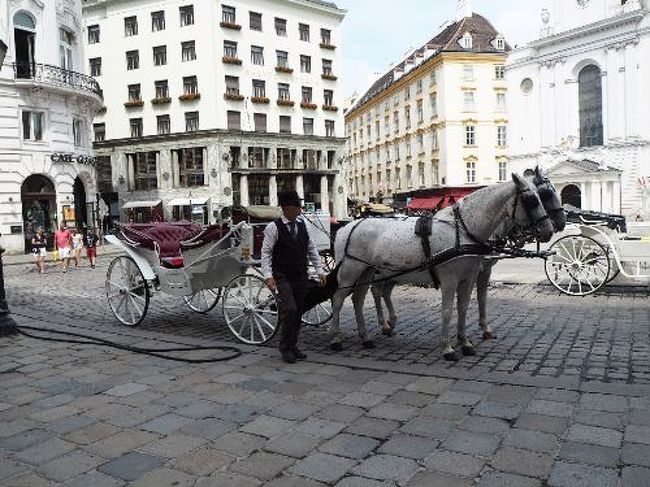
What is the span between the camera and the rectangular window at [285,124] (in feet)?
150

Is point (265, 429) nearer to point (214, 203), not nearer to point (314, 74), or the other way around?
point (214, 203)

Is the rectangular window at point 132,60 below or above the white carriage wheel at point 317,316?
above

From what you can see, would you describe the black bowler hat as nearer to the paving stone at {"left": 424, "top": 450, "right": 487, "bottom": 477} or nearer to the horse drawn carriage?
the paving stone at {"left": 424, "top": 450, "right": 487, "bottom": 477}

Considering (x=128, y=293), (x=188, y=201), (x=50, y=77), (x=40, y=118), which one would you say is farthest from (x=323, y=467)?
(x=188, y=201)

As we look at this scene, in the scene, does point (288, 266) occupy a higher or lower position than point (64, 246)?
higher

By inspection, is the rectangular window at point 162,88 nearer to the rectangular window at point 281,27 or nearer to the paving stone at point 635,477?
the rectangular window at point 281,27

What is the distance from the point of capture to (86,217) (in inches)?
1357

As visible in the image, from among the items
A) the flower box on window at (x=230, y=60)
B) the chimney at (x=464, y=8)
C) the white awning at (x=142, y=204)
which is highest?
the chimney at (x=464, y=8)

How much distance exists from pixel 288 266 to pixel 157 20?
1691 inches

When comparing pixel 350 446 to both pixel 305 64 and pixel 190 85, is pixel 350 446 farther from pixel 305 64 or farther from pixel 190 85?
pixel 305 64

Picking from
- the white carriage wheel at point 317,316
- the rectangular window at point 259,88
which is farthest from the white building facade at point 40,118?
the white carriage wheel at point 317,316

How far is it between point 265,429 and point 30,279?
1527cm

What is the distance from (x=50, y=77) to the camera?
30094 mm

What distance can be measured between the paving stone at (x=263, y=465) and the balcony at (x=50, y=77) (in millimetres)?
29991
